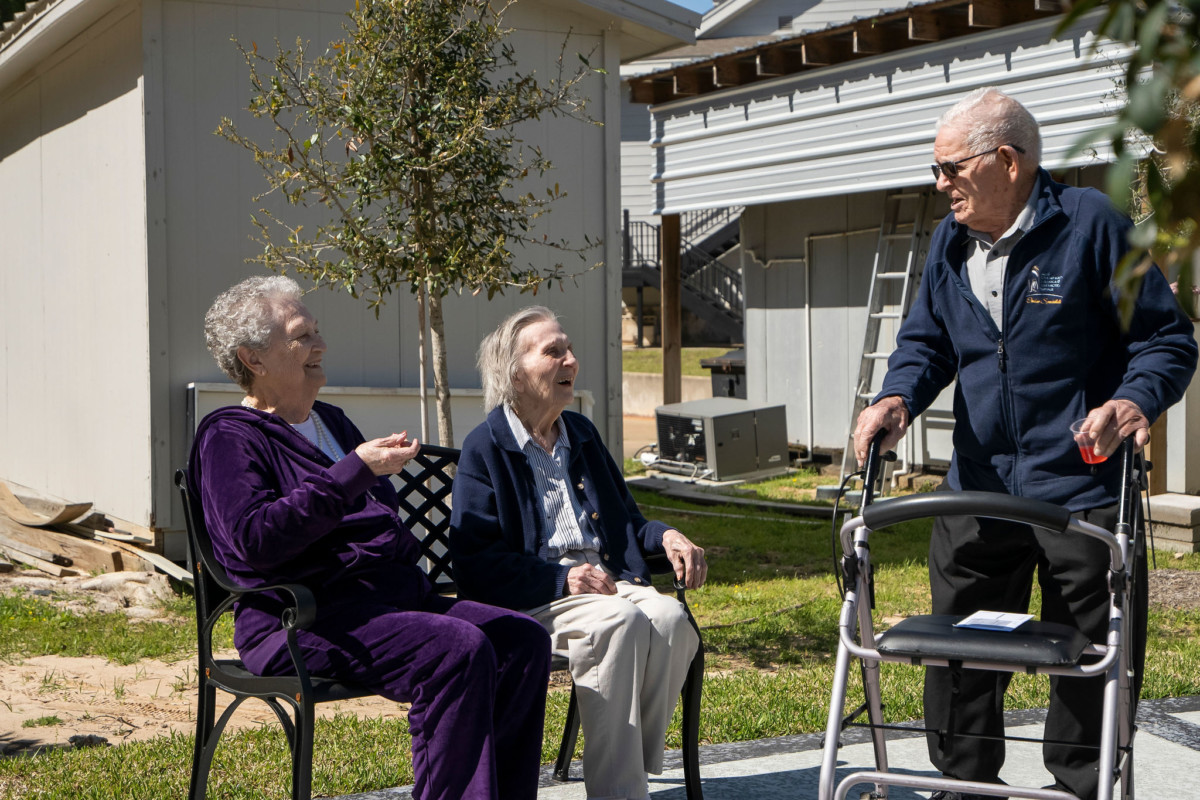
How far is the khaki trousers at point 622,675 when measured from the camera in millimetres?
3236

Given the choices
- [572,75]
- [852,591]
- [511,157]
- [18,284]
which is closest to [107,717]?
[852,591]

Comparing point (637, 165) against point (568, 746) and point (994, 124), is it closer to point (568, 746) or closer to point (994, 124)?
point (568, 746)

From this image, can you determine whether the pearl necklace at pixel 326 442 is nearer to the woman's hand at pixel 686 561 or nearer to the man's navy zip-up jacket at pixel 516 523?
the man's navy zip-up jacket at pixel 516 523

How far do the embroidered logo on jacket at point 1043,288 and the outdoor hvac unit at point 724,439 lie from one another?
9461mm

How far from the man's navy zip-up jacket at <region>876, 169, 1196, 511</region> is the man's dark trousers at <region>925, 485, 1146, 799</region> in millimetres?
130

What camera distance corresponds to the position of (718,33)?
26250mm

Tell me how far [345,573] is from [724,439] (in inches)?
380

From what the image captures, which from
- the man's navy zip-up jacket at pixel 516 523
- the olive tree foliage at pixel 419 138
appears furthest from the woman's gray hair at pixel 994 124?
the olive tree foliage at pixel 419 138

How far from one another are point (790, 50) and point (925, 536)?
209 inches

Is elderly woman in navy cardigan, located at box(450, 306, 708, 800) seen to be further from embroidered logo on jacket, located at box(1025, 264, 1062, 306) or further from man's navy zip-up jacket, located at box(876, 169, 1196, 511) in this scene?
embroidered logo on jacket, located at box(1025, 264, 1062, 306)

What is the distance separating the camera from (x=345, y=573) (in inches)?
126

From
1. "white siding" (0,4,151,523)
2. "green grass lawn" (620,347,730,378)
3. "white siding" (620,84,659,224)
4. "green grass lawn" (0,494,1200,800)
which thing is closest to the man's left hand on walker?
"green grass lawn" (0,494,1200,800)

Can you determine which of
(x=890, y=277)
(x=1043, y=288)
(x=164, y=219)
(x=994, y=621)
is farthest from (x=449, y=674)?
(x=890, y=277)

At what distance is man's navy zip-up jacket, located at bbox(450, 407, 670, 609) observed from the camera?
3.46 meters
